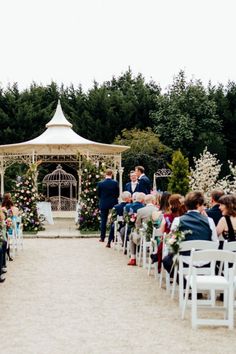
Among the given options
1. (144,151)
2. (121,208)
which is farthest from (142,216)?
(144,151)

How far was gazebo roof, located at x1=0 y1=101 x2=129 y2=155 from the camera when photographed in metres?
21.1

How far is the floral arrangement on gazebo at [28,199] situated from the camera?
61.4 feet

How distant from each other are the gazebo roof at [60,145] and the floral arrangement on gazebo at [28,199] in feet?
5.99

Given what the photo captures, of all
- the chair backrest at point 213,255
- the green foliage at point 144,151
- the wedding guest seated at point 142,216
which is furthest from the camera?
the green foliage at point 144,151

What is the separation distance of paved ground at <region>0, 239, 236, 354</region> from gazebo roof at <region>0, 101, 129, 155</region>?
9.53 m

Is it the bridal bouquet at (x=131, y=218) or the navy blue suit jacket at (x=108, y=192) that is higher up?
the navy blue suit jacket at (x=108, y=192)

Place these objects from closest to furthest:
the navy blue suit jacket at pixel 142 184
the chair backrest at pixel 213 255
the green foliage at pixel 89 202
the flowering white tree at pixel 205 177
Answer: the chair backrest at pixel 213 255 → the navy blue suit jacket at pixel 142 184 → the green foliage at pixel 89 202 → the flowering white tree at pixel 205 177

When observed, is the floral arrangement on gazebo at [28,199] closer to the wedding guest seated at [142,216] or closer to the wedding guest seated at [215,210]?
the wedding guest seated at [142,216]

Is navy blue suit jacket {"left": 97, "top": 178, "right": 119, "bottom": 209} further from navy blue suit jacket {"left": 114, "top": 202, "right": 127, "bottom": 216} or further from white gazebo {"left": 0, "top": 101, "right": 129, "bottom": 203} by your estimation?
white gazebo {"left": 0, "top": 101, "right": 129, "bottom": 203}

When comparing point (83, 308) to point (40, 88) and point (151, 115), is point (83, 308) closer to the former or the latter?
point (151, 115)

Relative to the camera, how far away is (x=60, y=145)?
847 inches

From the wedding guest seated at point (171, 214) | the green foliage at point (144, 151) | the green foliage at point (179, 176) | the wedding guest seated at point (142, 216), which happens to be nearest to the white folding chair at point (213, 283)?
the wedding guest seated at point (171, 214)

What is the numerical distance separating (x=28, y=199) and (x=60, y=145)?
321cm

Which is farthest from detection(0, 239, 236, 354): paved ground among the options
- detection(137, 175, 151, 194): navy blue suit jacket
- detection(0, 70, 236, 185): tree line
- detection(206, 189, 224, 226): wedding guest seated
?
detection(0, 70, 236, 185): tree line
